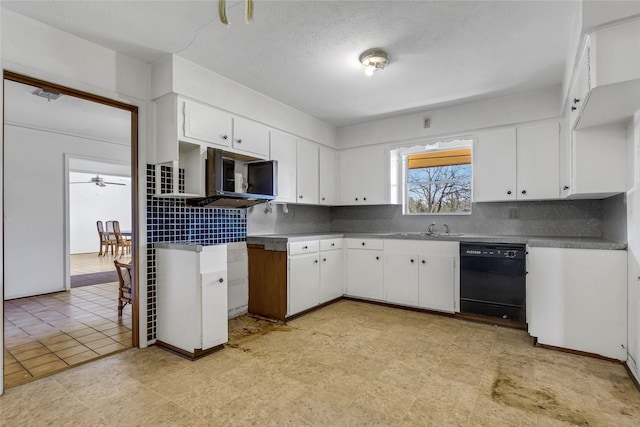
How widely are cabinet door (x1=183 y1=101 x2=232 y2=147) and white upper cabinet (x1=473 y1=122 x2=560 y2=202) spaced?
9.29 feet

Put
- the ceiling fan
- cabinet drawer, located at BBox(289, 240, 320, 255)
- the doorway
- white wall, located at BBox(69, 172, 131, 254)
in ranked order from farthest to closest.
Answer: white wall, located at BBox(69, 172, 131, 254)
the ceiling fan
the doorway
cabinet drawer, located at BBox(289, 240, 320, 255)

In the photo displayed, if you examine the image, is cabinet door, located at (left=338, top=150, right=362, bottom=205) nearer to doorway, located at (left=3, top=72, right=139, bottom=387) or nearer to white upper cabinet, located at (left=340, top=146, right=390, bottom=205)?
white upper cabinet, located at (left=340, top=146, right=390, bottom=205)

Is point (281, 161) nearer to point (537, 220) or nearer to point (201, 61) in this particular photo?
point (201, 61)

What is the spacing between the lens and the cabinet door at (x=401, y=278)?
3812mm

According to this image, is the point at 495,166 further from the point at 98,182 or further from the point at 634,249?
the point at 98,182

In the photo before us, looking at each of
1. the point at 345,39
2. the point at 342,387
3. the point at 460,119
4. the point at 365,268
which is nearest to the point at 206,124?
the point at 345,39

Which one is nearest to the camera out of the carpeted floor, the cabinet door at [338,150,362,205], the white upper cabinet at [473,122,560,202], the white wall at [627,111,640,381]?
the white wall at [627,111,640,381]

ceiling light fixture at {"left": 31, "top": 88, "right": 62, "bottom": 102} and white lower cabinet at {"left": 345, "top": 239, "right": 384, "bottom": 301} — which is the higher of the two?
ceiling light fixture at {"left": 31, "top": 88, "right": 62, "bottom": 102}

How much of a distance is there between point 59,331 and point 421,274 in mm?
3822

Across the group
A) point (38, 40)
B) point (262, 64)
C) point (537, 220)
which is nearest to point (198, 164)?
point (262, 64)

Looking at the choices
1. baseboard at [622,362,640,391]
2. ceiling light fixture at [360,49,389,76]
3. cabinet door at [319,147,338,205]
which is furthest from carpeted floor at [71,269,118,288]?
baseboard at [622,362,640,391]

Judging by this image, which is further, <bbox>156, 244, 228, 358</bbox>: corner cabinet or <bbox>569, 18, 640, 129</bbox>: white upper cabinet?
<bbox>156, 244, 228, 358</bbox>: corner cabinet

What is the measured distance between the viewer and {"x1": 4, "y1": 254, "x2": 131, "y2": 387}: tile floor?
2494 millimetres

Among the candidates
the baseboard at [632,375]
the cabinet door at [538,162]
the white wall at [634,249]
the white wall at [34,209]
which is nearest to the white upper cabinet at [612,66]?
the white wall at [634,249]
